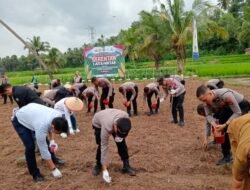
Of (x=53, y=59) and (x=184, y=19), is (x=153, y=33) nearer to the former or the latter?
(x=184, y=19)

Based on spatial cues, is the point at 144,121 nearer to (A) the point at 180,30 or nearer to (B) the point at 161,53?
(A) the point at 180,30

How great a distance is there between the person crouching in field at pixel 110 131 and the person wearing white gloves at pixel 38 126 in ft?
1.81

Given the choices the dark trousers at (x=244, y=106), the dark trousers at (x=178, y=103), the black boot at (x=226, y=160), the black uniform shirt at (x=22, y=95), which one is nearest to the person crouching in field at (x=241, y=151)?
the dark trousers at (x=244, y=106)

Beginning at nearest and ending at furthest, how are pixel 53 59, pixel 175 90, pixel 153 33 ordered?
pixel 175 90 < pixel 153 33 < pixel 53 59

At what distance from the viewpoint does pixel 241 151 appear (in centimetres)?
295

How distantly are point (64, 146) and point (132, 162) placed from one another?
2.10 m

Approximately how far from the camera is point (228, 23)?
171ft

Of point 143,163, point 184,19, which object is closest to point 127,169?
point 143,163

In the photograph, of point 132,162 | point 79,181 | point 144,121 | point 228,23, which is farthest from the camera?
point 228,23

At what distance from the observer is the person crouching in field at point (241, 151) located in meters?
2.95

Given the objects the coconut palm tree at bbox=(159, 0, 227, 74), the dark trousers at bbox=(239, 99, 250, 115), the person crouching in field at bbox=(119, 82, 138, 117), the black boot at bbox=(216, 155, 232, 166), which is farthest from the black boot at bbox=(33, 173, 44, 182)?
the coconut palm tree at bbox=(159, 0, 227, 74)

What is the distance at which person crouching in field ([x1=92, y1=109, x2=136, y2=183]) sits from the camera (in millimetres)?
4995

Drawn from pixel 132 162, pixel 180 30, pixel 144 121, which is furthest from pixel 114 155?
pixel 180 30

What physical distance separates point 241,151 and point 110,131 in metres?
2.64
